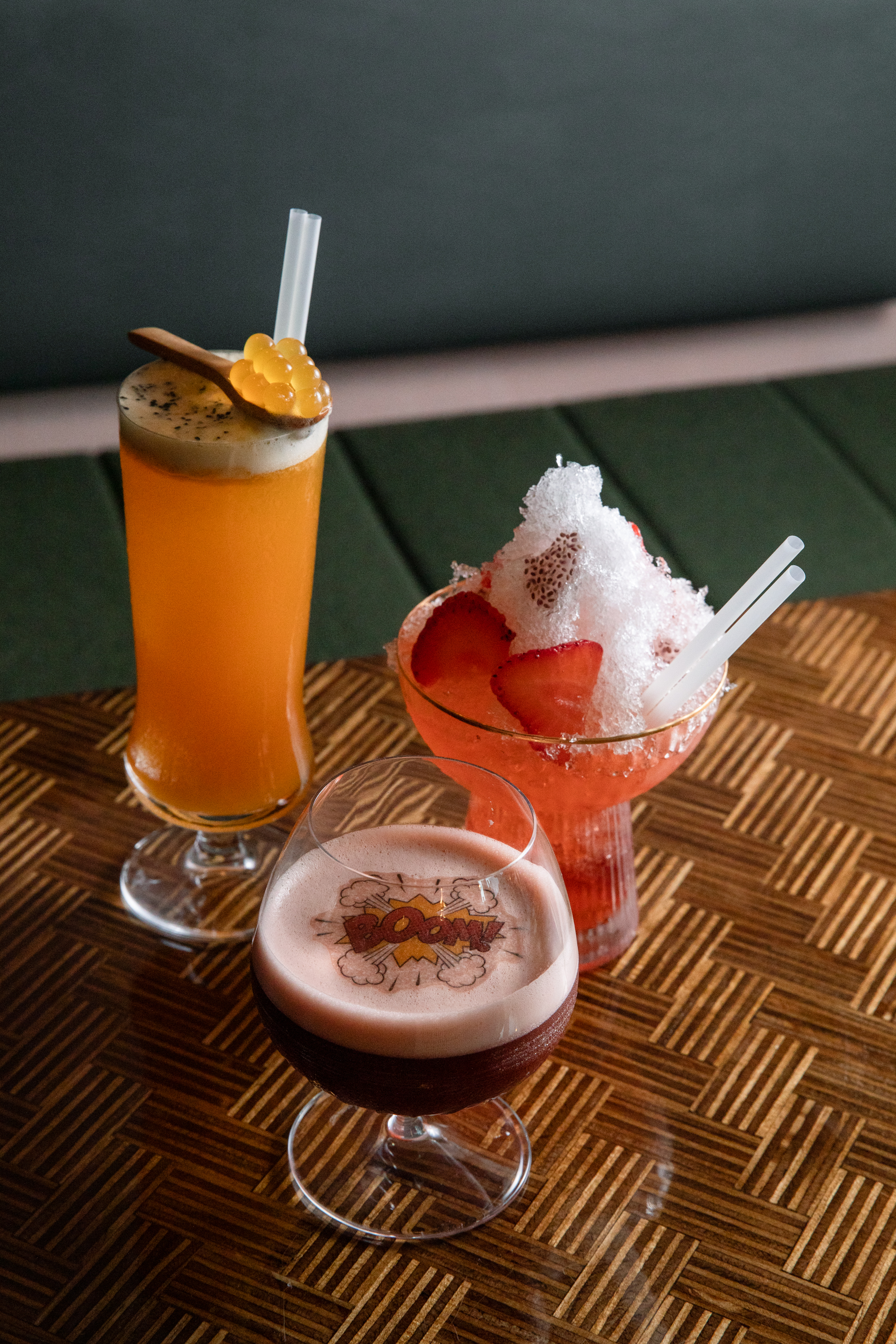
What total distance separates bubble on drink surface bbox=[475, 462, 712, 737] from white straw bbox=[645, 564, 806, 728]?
0.01m

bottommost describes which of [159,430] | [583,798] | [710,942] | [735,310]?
[735,310]

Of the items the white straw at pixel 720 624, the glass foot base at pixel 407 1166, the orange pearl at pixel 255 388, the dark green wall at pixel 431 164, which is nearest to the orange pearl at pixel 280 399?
the orange pearl at pixel 255 388

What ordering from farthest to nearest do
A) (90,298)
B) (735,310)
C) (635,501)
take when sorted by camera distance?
(735,310) → (90,298) → (635,501)

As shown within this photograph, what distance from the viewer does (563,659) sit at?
2.60ft

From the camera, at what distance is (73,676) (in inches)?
48.1

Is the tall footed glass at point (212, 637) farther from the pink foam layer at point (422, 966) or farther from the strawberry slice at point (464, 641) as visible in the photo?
the pink foam layer at point (422, 966)

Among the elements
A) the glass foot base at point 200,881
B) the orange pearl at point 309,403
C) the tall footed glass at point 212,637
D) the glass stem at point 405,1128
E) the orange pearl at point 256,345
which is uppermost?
the orange pearl at point 256,345

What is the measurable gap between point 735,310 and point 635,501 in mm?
741

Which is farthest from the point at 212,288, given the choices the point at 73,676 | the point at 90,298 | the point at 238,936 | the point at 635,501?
the point at 238,936

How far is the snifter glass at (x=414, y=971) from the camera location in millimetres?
667

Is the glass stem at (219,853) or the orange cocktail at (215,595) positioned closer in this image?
the orange cocktail at (215,595)

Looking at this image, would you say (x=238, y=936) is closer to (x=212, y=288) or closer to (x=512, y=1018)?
(x=512, y=1018)

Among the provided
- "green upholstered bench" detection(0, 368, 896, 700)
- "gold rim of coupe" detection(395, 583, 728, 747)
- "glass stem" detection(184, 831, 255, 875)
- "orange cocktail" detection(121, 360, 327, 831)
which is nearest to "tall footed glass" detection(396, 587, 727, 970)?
"gold rim of coupe" detection(395, 583, 728, 747)

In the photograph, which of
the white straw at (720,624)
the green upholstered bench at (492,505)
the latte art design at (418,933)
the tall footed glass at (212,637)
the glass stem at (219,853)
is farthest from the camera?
the green upholstered bench at (492,505)
